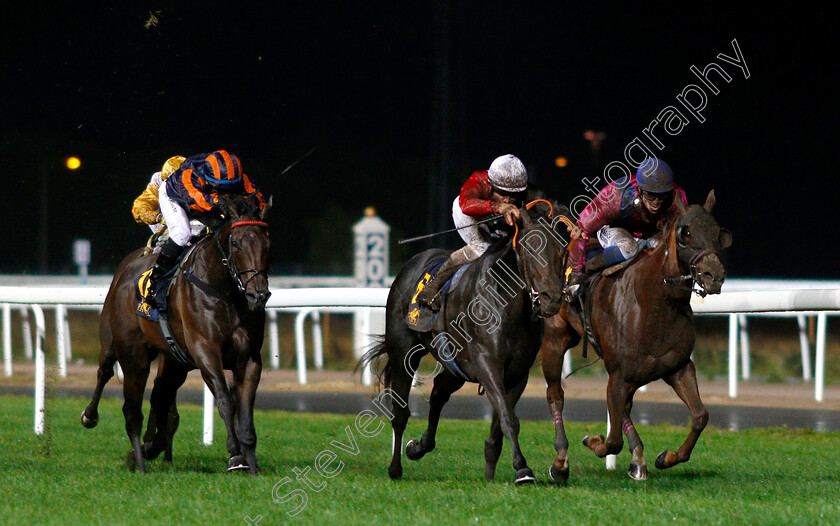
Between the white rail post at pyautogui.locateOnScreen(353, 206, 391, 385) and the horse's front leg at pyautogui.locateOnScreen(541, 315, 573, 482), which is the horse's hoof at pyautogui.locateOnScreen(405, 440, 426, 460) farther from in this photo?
the white rail post at pyautogui.locateOnScreen(353, 206, 391, 385)

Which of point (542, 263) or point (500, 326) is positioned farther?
point (500, 326)

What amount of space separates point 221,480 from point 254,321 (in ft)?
3.93

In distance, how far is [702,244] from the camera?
5867mm

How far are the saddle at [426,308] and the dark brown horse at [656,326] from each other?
912mm

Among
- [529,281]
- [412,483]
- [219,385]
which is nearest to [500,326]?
[529,281]

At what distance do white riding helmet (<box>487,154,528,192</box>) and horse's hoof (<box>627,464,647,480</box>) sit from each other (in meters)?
1.84

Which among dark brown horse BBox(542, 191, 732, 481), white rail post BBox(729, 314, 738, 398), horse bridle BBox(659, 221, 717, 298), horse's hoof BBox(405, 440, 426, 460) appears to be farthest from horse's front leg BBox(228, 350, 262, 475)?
white rail post BBox(729, 314, 738, 398)

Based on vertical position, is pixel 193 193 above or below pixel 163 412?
above

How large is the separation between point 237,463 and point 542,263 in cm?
226

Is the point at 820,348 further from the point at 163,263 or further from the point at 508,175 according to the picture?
the point at 163,263

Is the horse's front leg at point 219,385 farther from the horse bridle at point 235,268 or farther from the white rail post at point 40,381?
the white rail post at point 40,381

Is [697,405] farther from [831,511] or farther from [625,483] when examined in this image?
[831,511]

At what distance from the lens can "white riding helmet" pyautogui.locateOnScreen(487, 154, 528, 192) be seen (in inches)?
246

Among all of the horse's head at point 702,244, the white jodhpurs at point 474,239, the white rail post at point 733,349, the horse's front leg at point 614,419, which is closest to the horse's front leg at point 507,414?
the horse's front leg at point 614,419
